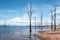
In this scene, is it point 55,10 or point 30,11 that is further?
point 55,10

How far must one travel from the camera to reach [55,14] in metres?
51.5

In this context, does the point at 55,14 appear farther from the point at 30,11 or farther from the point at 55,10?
the point at 30,11

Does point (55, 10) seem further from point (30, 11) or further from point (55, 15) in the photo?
point (30, 11)

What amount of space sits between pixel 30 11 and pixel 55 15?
15.7 metres

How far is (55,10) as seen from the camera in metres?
50.4

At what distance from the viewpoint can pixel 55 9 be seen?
50.1m

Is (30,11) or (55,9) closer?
(30,11)

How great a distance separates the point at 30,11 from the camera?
40.1 meters

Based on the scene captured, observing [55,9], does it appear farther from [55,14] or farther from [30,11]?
[30,11]

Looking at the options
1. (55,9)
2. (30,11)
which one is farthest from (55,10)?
(30,11)

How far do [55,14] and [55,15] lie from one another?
589 millimetres

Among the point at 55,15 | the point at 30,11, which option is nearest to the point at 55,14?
the point at 55,15

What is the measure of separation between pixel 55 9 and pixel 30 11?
14.1 metres

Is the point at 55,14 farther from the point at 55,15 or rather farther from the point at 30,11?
the point at 30,11
